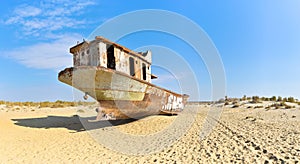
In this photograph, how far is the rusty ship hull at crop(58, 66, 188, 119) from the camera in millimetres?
8586

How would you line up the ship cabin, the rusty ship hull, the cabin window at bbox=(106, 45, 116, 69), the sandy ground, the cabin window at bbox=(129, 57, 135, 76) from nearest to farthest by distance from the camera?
the sandy ground → the rusty ship hull → the ship cabin → the cabin window at bbox=(106, 45, 116, 69) → the cabin window at bbox=(129, 57, 135, 76)

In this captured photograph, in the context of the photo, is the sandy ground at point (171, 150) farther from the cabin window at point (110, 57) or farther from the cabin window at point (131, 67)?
the cabin window at point (131, 67)

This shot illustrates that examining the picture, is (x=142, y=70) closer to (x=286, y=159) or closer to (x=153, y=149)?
(x=153, y=149)

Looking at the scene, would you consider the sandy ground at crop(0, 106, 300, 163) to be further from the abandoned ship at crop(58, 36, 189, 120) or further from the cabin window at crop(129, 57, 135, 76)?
the cabin window at crop(129, 57, 135, 76)

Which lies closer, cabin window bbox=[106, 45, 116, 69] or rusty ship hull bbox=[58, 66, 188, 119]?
rusty ship hull bbox=[58, 66, 188, 119]

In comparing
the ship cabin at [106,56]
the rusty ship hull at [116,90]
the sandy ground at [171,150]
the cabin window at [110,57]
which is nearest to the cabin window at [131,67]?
the ship cabin at [106,56]

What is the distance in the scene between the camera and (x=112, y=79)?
8.98 m

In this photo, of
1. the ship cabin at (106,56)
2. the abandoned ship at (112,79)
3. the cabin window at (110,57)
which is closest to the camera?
the abandoned ship at (112,79)

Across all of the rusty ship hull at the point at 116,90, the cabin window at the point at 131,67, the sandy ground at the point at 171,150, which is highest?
the cabin window at the point at 131,67

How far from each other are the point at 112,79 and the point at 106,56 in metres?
1.06

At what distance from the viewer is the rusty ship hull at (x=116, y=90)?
338 inches

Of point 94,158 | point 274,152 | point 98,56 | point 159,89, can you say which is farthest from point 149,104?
point 274,152

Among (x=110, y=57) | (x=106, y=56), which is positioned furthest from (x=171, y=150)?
(x=110, y=57)

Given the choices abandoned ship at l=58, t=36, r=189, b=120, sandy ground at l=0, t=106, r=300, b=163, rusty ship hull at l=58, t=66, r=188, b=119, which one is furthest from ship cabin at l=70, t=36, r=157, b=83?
sandy ground at l=0, t=106, r=300, b=163
